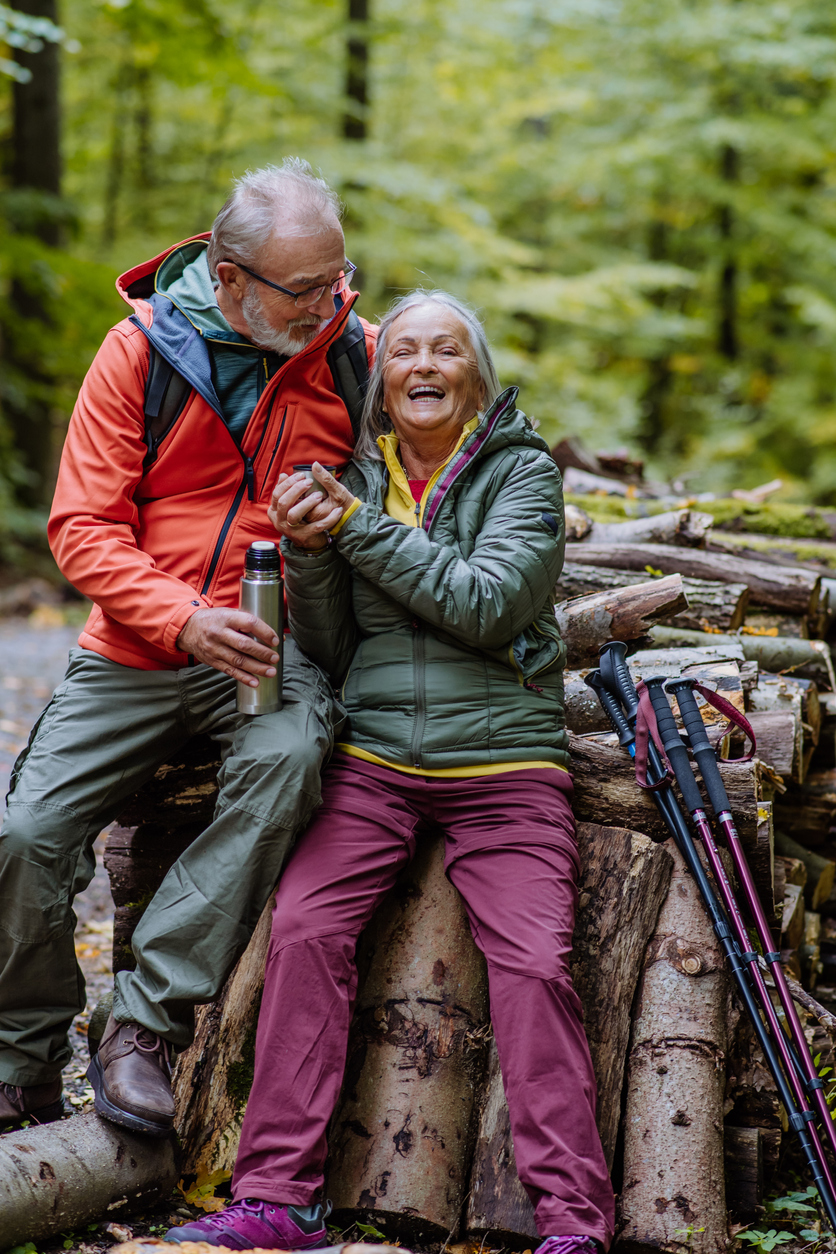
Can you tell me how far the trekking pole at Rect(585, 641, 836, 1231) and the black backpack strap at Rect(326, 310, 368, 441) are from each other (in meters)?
1.14

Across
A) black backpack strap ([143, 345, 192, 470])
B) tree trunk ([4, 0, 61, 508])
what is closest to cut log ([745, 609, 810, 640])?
black backpack strap ([143, 345, 192, 470])

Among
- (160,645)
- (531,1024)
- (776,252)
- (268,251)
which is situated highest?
(776,252)

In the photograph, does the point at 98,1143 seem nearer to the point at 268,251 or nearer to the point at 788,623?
the point at 268,251

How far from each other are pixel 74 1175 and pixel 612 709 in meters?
2.01

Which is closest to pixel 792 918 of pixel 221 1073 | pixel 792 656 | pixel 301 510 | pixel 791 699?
pixel 791 699

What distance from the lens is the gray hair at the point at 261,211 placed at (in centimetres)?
316

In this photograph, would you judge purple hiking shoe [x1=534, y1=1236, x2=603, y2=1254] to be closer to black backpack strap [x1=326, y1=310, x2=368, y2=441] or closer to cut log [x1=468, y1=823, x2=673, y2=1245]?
cut log [x1=468, y1=823, x2=673, y2=1245]

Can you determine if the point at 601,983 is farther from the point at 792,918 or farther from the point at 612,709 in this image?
the point at 792,918

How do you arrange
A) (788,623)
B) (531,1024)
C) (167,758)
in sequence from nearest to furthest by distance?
(531,1024), (167,758), (788,623)

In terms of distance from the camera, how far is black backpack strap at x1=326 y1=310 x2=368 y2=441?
3.42m

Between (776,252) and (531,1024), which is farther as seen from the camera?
(776,252)

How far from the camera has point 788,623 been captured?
510 centimetres

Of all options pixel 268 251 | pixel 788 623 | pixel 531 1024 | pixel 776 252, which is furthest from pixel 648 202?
pixel 531 1024

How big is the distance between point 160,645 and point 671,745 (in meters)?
1.51
